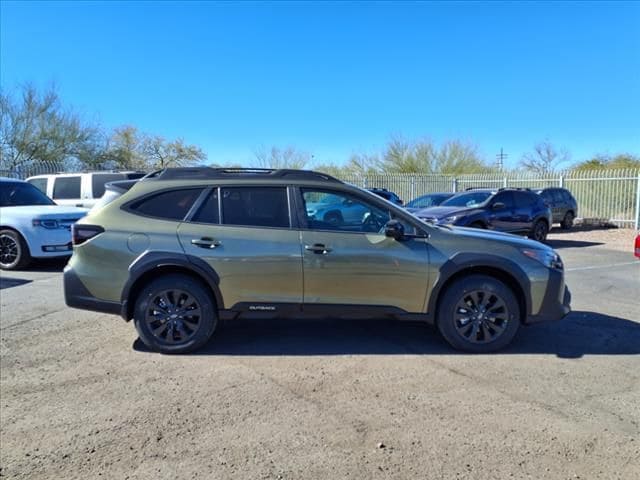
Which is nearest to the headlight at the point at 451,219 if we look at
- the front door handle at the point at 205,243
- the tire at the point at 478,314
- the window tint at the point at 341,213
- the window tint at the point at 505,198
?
the window tint at the point at 505,198

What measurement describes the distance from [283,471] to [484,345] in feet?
8.82

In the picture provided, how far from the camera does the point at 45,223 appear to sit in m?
9.16

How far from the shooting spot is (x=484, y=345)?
15.4 ft

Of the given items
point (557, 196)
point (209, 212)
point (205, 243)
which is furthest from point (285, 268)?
point (557, 196)

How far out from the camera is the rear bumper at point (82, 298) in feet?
15.1

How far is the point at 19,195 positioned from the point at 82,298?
23.6 ft

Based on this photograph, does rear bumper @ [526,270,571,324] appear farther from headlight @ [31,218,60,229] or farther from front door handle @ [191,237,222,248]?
headlight @ [31,218,60,229]

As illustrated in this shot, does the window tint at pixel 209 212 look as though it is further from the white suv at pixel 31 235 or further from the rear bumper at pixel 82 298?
the white suv at pixel 31 235

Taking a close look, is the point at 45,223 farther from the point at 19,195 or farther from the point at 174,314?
the point at 174,314

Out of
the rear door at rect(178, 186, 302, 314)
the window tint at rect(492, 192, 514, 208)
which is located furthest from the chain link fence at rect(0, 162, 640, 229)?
the rear door at rect(178, 186, 302, 314)

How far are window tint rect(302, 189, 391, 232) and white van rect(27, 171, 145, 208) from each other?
28.9 feet

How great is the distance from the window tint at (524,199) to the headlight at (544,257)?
932cm

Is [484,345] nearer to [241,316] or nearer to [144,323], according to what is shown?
[241,316]

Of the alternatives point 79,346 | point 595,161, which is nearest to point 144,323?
point 79,346
